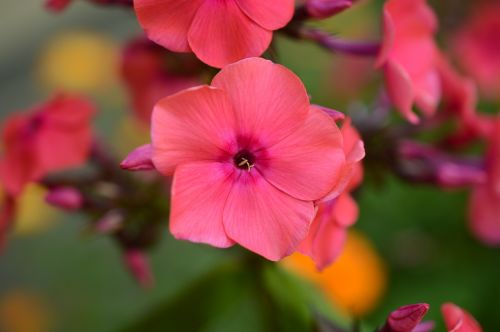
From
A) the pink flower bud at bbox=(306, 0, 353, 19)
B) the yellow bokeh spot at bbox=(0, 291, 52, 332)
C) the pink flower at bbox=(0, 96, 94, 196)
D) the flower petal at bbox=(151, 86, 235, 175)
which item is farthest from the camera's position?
the yellow bokeh spot at bbox=(0, 291, 52, 332)

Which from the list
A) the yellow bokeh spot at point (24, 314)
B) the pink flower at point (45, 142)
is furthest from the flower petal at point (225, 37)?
the yellow bokeh spot at point (24, 314)

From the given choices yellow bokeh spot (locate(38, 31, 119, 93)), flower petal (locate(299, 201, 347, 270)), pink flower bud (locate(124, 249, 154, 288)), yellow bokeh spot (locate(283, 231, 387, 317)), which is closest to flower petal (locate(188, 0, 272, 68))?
flower petal (locate(299, 201, 347, 270))

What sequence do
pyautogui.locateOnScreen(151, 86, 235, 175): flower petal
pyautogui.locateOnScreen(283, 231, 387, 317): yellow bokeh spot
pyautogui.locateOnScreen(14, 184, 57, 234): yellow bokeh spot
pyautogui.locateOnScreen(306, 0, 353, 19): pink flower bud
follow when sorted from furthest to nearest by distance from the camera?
pyautogui.locateOnScreen(14, 184, 57, 234): yellow bokeh spot → pyautogui.locateOnScreen(283, 231, 387, 317): yellow bokeh spot → pyautogui.locateOnScreen(306, 0, 353, 19): pink flower bud → pyautogui.locateOnScreen(151, 86, 235, 175): flower petal

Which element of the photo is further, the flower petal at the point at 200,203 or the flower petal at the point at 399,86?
the flower petal at the point at 399,86

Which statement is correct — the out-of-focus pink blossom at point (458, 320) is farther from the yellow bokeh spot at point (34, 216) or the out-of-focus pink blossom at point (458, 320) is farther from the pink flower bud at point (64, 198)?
the yellow bokeh spot at point (34, 216)

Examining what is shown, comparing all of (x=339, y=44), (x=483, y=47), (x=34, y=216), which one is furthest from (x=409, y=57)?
(x=34, y=216)

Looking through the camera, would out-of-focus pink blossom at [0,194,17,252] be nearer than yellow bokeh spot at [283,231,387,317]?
Yes

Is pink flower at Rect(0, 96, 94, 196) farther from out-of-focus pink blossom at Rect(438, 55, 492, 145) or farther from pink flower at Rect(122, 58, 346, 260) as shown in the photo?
out-of-focus pink blossom at Rect(438, 55, 492, 145)

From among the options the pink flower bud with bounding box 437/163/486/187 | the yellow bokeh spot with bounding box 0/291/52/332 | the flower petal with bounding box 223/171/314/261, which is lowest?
the yellow bokeh spot with bounding box 0/291/52/332
